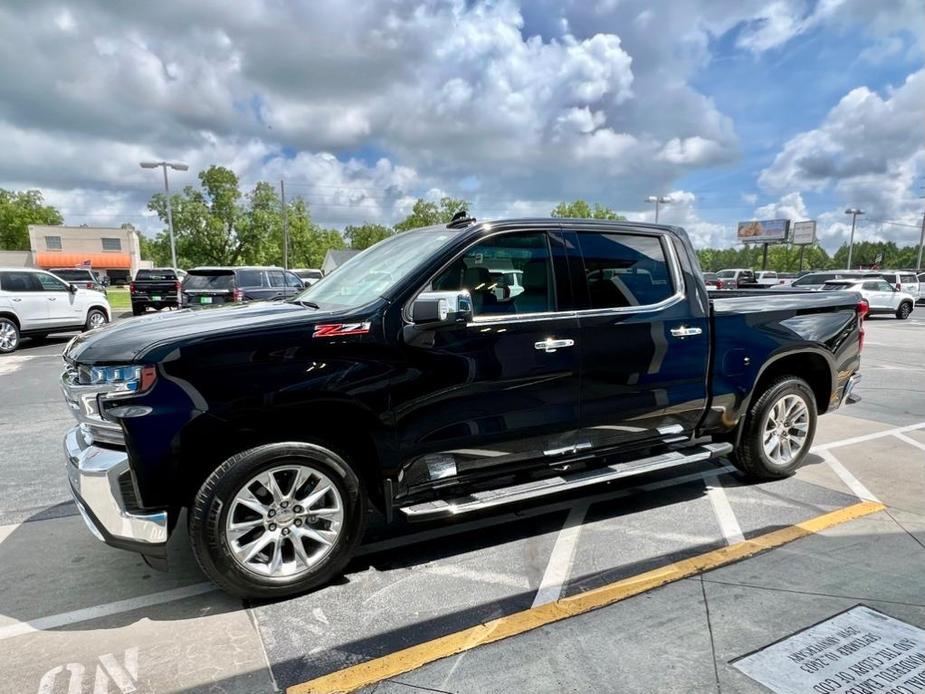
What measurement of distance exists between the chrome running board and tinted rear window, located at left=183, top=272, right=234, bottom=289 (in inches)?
512

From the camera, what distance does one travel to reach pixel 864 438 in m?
5.88

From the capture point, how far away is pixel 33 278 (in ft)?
42.3

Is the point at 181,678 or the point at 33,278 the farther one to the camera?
the point at 33,278

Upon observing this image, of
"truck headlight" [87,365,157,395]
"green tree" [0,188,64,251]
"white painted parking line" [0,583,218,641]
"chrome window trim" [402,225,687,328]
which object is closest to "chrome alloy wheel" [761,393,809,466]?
"chrome window trim" [402,225,687,328]

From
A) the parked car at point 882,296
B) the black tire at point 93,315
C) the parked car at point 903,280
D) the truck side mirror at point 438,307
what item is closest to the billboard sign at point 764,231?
the parked car at point 903,280

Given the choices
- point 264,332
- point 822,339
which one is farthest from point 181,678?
point 822,339

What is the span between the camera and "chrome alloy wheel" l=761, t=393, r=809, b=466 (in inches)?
180

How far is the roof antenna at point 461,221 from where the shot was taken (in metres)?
3.68

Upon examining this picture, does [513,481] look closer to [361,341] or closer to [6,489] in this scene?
[361,341]

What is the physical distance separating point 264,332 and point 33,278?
1337 centimetres

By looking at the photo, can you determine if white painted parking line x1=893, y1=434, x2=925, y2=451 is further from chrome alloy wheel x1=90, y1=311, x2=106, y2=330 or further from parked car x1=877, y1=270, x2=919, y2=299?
parked car x1=877, y1=270, x2=919, y2=299

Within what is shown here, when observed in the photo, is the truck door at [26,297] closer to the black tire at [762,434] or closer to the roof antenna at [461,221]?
the roof antenna at [461,221]

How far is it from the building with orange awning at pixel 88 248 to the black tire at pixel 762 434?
269ft

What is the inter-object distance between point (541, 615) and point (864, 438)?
4.87m
